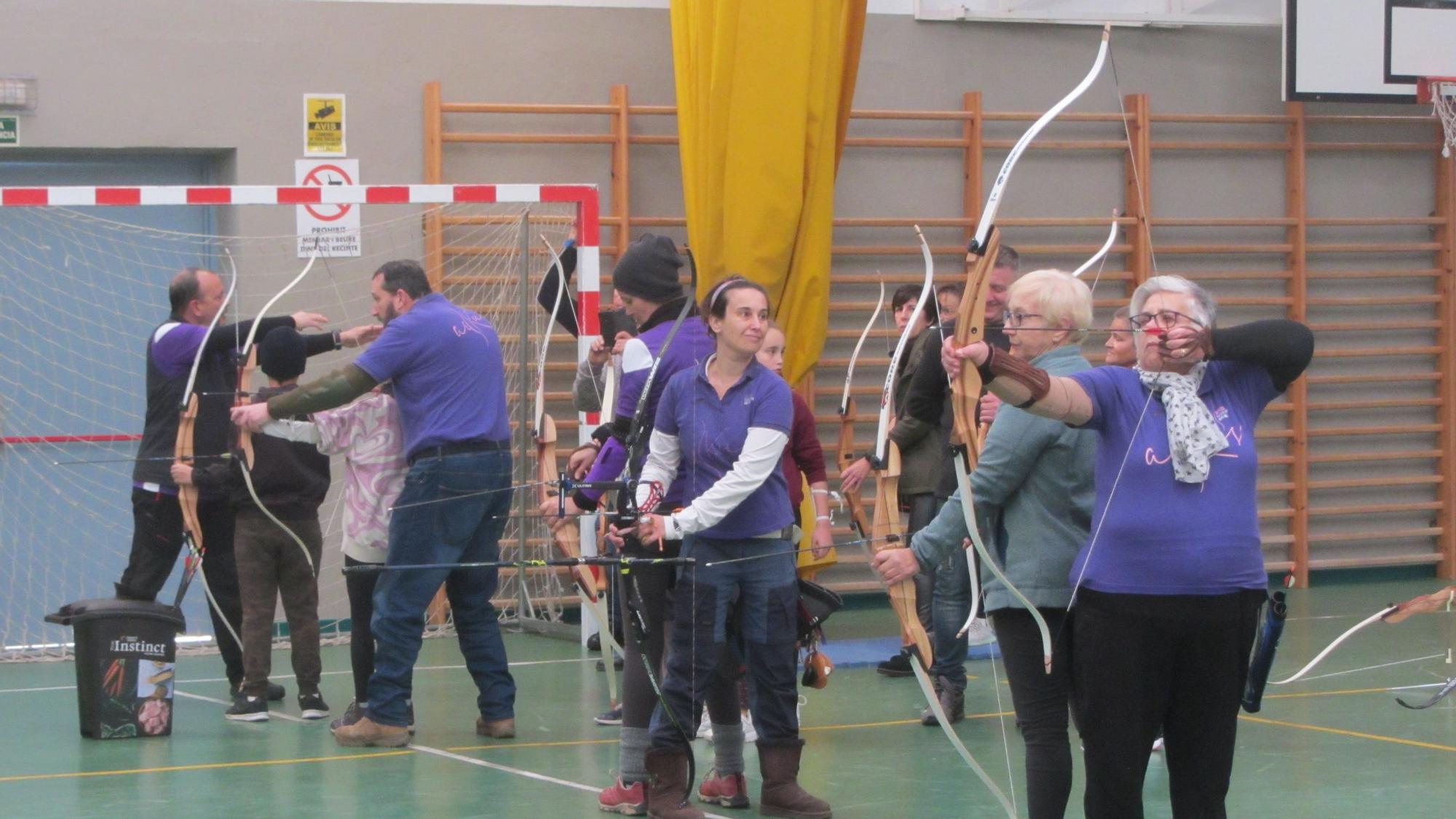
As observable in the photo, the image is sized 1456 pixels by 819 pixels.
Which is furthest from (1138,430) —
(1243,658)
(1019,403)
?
(1243,658)

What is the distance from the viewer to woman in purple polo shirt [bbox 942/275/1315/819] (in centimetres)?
253

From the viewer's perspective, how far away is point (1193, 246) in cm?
812

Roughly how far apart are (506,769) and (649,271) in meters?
1.35

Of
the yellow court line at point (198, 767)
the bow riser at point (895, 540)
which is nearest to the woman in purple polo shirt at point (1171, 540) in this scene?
the bow riser at point (895, 540)

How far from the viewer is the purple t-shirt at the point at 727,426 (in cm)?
359

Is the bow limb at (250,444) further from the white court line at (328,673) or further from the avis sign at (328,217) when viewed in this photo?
the avis sign at (328,217)

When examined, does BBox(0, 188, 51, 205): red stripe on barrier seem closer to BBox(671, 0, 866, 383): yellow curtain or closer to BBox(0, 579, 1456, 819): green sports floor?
BBox(0, 579, 1456, 819): green sports floor

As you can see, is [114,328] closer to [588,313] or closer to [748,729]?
[588,313]

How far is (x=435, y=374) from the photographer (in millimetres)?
4422

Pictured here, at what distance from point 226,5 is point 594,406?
2.82 meters

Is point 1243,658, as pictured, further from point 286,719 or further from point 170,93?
point 170,93

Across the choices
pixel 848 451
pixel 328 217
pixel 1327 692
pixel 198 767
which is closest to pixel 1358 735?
pixel 1327 692

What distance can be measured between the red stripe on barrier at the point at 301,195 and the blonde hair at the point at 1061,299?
3.13 meters

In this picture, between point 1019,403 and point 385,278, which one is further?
point 385,278
